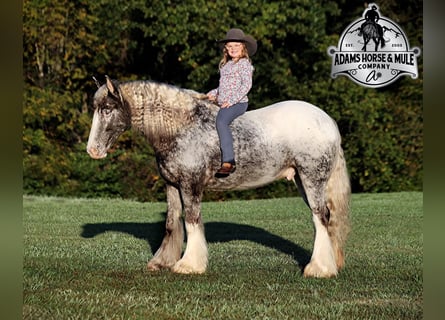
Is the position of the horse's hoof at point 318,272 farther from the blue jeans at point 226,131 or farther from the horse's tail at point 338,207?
the blue jeans at point 226,131

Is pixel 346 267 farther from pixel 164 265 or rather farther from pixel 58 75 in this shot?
pixel 58 75

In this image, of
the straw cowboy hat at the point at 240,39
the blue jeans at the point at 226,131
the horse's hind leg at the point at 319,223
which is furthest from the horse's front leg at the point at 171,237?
the straw cowboy hat at the point at 240,39

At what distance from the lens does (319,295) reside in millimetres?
6418

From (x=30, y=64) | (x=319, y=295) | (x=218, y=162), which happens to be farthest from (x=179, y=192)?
(x=30, y=64)

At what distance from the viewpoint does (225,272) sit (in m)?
7.81

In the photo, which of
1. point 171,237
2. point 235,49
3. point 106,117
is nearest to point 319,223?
point 171,237

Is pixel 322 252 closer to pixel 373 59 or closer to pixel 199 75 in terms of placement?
pixel 373 59

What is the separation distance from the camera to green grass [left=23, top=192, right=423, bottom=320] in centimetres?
573

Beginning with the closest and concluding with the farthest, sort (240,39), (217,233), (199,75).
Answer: (240,39), (217,233), (199,75)

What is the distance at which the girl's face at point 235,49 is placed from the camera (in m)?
7.64

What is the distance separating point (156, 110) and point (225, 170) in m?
0.95

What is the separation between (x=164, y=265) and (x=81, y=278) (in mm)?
994

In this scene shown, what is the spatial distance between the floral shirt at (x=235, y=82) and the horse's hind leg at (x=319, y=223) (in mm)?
1039
